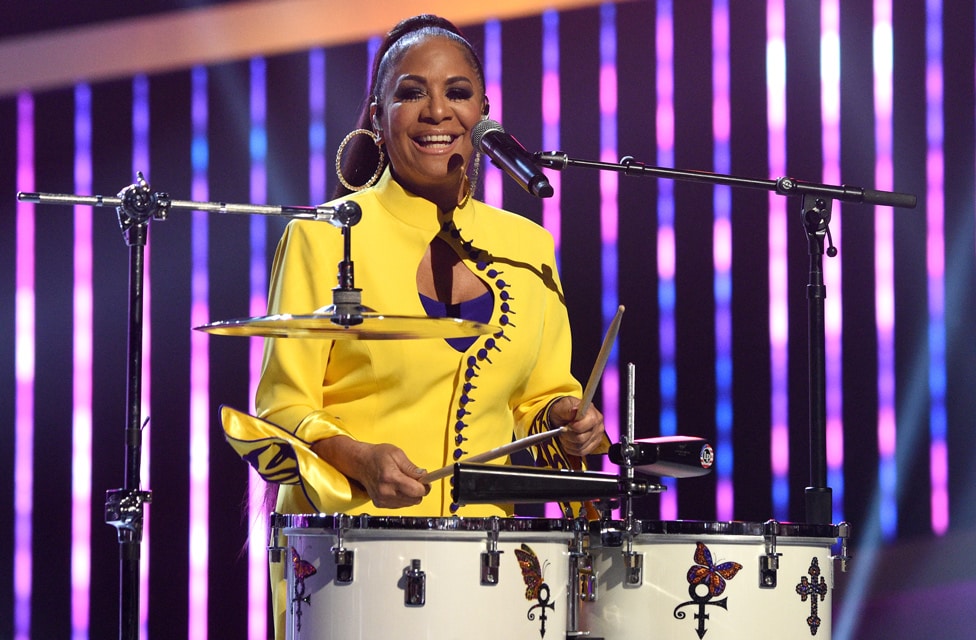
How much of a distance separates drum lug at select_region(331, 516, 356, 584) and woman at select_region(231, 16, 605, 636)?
0.21 meters

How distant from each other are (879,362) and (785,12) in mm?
1061

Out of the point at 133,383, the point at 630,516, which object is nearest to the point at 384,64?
the point at 133,383

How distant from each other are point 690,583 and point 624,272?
162cm

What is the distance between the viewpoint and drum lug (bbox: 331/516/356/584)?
6.81ft

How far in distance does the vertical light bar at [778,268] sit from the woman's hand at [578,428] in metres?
1.36

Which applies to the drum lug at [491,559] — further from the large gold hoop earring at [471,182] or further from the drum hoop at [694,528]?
the large gold hoop earring at [471,182]

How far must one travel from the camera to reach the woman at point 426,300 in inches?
95.7

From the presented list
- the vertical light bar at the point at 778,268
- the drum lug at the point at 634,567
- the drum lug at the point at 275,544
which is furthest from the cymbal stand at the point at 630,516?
the vertical light bar at the point at 778,268

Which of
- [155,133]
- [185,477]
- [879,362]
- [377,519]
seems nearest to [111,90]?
[155,133]

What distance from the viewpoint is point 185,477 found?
11.9 feet

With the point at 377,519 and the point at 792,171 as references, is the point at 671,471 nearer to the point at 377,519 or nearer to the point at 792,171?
the point at 377,519

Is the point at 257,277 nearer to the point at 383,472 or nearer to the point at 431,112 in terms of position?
the point at 431,112

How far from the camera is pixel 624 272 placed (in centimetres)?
376

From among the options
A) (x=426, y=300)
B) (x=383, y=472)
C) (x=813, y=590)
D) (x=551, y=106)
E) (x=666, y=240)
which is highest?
(x=551, y=106)
